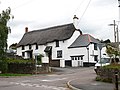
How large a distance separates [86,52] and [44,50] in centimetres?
1078

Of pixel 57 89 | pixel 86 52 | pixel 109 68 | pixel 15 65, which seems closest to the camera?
pixel 57 89

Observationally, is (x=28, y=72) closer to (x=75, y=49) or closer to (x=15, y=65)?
(x=15, y=65)

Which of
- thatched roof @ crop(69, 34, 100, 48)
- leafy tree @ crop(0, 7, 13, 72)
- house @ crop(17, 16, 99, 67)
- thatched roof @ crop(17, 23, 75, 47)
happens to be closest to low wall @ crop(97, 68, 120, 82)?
leafy tree @ crop(0, 7, 13, 72)

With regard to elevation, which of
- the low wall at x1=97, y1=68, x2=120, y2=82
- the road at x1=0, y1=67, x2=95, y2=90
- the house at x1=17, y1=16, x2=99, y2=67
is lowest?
the road at x1=0, y1=67, x2=95, y2=90

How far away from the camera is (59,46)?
58500 mm

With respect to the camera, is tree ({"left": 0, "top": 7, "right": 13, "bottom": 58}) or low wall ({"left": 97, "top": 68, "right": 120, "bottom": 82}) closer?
low wall ({"left": 97, "top": 68, "right": 120, "bottom": 82})

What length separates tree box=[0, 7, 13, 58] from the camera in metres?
34.8

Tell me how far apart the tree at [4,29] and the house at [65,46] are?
16207mm

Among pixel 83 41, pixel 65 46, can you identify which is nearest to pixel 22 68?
pixel 65 46

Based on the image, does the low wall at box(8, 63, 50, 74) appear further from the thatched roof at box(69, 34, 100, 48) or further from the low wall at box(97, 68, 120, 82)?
the thatched roof at box(69, 34, 100, 48)

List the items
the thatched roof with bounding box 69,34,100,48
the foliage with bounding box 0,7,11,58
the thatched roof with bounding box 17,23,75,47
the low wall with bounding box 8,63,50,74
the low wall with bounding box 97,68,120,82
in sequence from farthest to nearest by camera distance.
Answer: the thatched roof with bounding box 17,23,75,47
the thatched roof with bounding box 69,34,100,48
the low wall with bounding box 8,63,50,74
the foliage with bounding box 0,7,11,58
the low wall with bounding box 97,68,120,82

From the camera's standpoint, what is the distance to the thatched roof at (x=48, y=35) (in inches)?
2323

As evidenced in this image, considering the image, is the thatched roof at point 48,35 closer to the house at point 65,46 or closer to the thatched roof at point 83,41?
the house at point 65,46

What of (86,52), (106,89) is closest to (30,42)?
(86,52)
